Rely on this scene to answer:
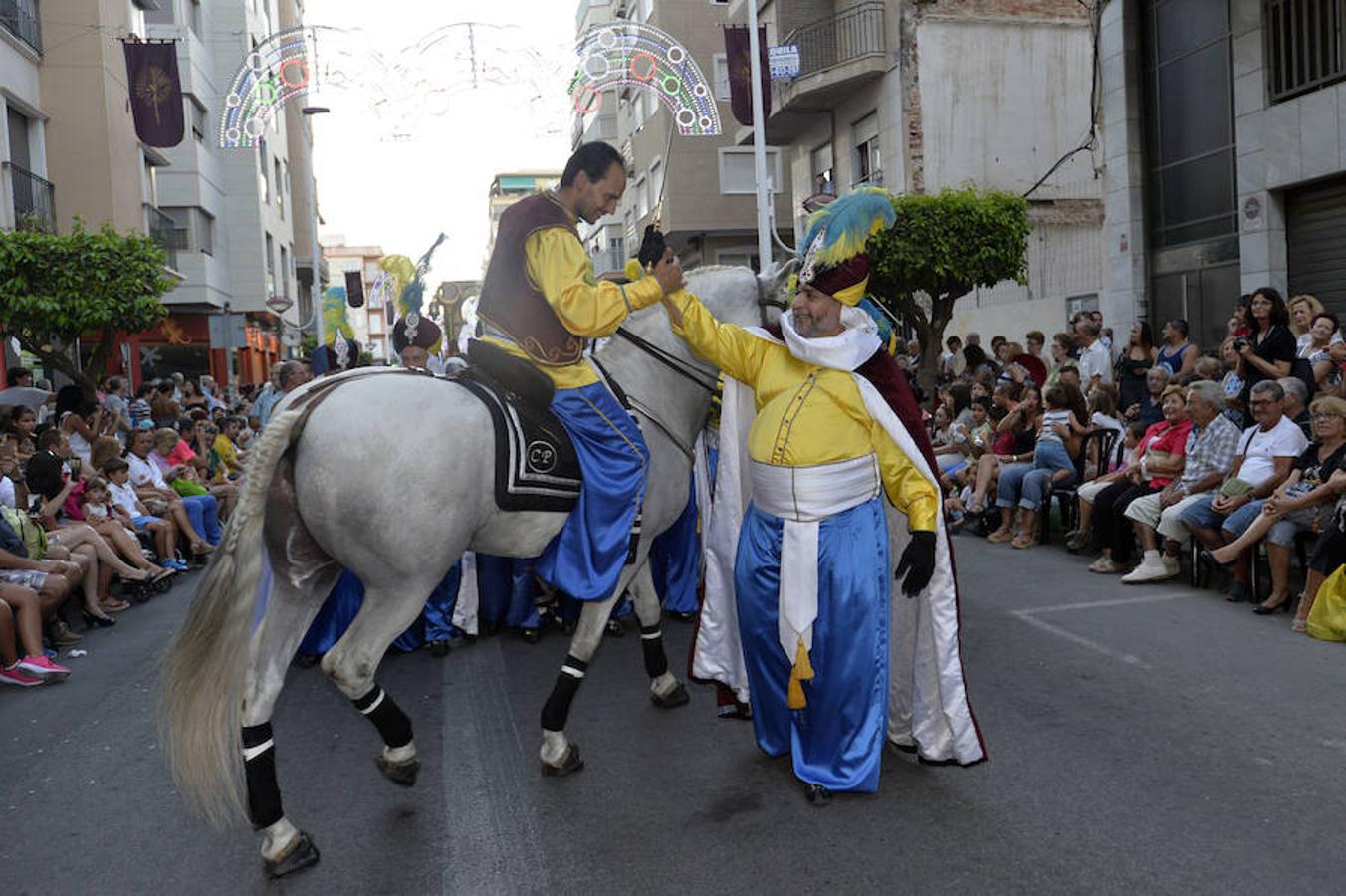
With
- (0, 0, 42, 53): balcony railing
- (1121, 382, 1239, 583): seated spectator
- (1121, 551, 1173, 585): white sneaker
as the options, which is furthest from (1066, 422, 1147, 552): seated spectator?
(0, 0, 42, 53): balcony railing

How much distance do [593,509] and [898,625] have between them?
50.5 inches

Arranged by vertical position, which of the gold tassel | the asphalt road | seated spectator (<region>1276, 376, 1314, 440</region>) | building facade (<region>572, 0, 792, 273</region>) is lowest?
the asphalt road

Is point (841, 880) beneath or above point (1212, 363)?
beneath

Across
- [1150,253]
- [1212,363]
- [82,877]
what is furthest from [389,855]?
[1150,253]

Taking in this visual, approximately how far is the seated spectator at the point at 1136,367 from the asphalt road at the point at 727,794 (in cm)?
506

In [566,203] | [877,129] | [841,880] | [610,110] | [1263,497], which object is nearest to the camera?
[841,880]

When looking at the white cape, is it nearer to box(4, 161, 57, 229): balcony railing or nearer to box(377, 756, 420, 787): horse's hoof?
box(377, 756, 420, 787): horse's hoof

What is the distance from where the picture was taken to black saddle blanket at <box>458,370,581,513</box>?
382 centimetres

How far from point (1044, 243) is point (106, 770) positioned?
774 inches

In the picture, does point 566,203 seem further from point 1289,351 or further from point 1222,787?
point 1289,351

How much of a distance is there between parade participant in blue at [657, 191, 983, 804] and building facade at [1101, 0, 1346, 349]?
10566 mm

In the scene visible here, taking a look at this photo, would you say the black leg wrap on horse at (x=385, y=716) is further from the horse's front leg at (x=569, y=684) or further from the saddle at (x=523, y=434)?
the saddle at (x=523, y=434)

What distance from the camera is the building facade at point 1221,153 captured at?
468 inches

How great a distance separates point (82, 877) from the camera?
356 centimetres
